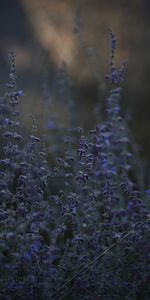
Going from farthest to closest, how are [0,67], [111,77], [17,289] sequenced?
[0,67]
[111,77]
[17,289]

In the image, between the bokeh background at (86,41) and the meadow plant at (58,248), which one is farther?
the bokeh background at (86,41)

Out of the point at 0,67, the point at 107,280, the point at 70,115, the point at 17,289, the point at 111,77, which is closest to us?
the point at 17,289

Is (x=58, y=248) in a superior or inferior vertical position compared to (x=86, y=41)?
inferior

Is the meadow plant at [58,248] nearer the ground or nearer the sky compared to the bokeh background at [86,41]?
nearer the ground

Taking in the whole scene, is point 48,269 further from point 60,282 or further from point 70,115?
point 70,115

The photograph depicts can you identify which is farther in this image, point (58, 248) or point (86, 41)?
point (86, 41)

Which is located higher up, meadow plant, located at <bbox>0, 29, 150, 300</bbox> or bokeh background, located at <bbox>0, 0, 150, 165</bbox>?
bokeh background, located at <bbox>0, 0, 150, 165</bbox>

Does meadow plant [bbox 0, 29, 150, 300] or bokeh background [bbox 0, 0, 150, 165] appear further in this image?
bokeh background [bbox 0, 0, 150, 165]

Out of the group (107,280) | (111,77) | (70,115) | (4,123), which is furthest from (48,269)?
(70,115)
